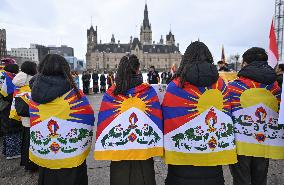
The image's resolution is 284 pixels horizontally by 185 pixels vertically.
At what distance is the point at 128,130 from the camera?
2.93 m

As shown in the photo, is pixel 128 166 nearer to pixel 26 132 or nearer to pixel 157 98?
pixel 157 98

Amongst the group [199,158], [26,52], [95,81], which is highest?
[26,52]

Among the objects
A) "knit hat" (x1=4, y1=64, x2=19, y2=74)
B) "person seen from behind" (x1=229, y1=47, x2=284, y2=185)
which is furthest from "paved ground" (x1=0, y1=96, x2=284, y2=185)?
"knit hat" (x1=4, y1=64, x2=19, y2=74)

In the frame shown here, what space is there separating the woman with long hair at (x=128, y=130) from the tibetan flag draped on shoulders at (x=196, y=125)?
0.17 metres

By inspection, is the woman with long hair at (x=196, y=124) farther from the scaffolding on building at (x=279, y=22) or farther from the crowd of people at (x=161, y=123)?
the scaffolding on building at (x=279, y=22)

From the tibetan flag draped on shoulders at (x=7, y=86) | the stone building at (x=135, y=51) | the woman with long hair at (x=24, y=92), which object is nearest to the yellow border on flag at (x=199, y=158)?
the woman with long hair at (x=24, y=92)

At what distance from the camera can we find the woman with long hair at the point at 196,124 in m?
2.92

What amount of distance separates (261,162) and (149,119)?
1.56m

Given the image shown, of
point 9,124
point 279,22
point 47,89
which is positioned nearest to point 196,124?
point 47,89

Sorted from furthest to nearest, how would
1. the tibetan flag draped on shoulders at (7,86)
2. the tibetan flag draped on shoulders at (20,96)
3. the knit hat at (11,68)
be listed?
1. the knit hat at (11,68)
2. the tibetan flag draped on shoulders at (7,86)
3. the tibetan flag draped on shoulders at (20,96)

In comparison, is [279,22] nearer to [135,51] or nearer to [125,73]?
[125,73]

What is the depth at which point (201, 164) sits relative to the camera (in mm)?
2924

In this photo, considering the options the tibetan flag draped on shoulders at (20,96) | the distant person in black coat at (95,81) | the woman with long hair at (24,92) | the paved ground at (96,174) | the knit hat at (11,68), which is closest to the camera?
the tibetan flag draped on shoulders at (20,96)

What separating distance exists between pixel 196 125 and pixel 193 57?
0.68m
